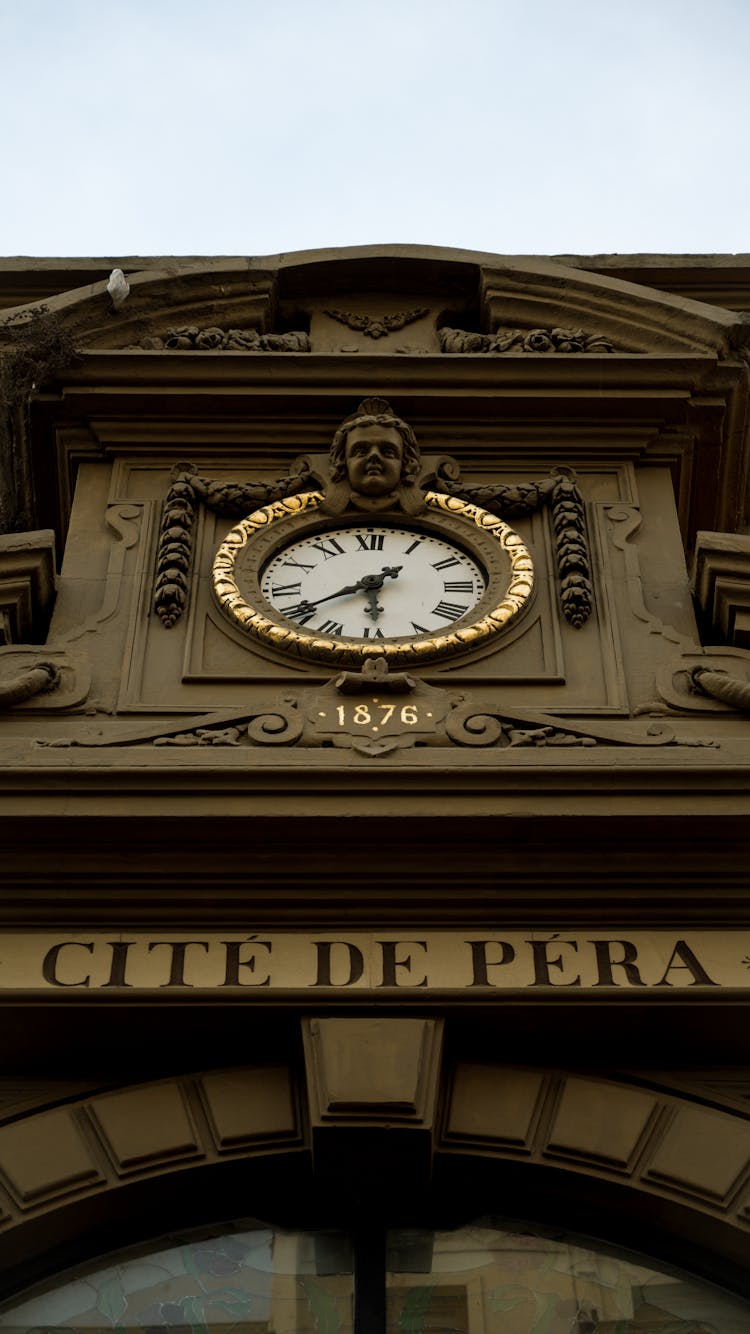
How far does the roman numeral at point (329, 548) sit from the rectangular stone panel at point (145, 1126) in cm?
426

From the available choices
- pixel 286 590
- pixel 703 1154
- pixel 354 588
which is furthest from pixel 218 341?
pixel 703 1154

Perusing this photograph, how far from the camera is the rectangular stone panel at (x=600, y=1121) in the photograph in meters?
10.2

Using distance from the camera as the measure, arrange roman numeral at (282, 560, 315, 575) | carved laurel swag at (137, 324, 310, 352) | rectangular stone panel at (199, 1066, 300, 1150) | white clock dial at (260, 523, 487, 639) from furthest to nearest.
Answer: carved laurel swag at (137, 324, 310, 352) → roman numeral at (282, 560, 315, 575) → white clock dial at (260, 523, 487, 639) → rectangular stone panel at (199, 1066, 300, 1150)

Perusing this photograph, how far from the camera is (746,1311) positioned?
9773 mm

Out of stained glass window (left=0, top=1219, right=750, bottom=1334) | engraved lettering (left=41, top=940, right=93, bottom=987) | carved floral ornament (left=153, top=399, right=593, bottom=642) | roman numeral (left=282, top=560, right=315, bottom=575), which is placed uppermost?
carved floral ornament (left=153, top=399, right=593, bottom=642)

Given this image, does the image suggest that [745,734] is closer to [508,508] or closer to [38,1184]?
[508,508]

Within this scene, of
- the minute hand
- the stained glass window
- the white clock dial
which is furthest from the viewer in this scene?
the minute hand

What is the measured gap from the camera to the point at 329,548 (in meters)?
13.8

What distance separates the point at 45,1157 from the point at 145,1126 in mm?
493

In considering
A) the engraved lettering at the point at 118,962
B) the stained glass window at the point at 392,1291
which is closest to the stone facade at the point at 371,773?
the engraved lettering at the point at 118,962

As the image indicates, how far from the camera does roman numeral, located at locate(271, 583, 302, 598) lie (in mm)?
13359

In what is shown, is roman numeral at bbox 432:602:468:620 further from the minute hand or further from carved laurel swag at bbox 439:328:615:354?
carved laurel swag at bbox 439:328:615:354

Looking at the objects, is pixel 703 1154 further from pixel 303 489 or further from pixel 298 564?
pixel 303 489

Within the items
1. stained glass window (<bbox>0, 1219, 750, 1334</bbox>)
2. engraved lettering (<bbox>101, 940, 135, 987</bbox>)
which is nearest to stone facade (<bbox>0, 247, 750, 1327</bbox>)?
engraved lettering (<bbox>101, 940, 135, 987</bbox>)
